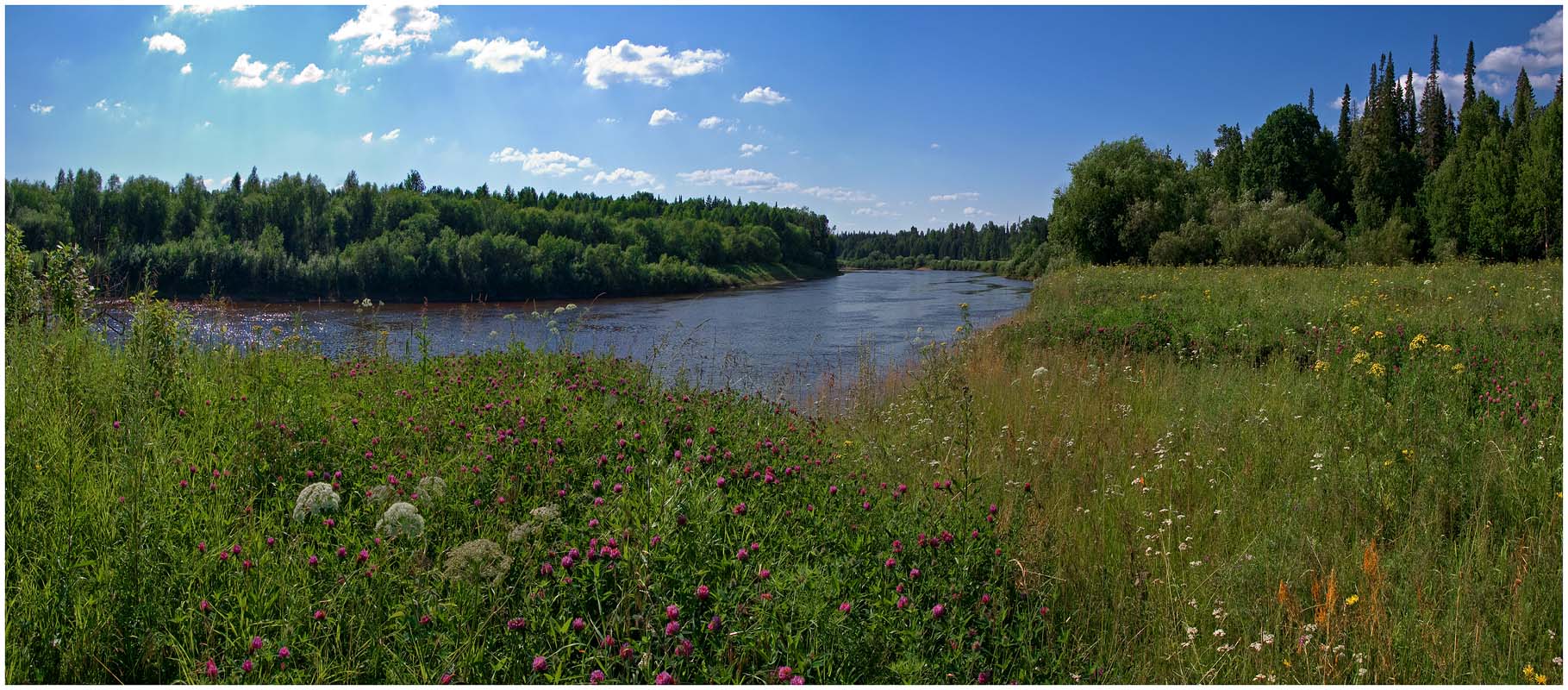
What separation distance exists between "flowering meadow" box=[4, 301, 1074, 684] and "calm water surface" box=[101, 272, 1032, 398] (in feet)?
8.47

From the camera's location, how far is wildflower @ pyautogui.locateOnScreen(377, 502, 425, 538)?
3076mm

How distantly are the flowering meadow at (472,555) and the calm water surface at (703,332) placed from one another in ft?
8.47

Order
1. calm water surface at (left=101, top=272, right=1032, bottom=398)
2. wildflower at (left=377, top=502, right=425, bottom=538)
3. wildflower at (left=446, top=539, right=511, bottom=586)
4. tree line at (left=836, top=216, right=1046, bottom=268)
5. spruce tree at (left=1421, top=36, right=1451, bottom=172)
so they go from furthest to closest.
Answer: tree line at (left=836, top=216, right=1046, bottom=268)
spruce tree at (left=1421, top=36, right=1451, bottom=172)
calm water surface at (left=101, top=272, right=1032, bottom=398)
wildflower at (left=377, top=502, right=425, bottom=538)
wildflower at (left=446, top=539, right=511, bottom=586)

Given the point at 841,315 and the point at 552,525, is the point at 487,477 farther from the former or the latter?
the point at 841,315

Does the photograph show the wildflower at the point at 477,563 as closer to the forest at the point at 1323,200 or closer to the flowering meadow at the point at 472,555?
the flowering meadow at the point at 472,555

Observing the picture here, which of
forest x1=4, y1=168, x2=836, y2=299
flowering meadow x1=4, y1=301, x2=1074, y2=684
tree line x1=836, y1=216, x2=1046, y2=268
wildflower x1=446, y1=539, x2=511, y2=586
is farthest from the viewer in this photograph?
tree line x1=836, y1=216, x2=1046, y2=268

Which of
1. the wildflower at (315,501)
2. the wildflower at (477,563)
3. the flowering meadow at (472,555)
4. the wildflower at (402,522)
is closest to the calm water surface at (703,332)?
the flowering meadow at (472,555)

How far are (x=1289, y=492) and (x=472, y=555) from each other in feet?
14.8

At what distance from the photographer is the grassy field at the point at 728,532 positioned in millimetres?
2654

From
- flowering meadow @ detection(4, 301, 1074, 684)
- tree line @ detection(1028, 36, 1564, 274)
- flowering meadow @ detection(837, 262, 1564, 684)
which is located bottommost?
flowering meadow @ detection(837, 262, 1564, 684)

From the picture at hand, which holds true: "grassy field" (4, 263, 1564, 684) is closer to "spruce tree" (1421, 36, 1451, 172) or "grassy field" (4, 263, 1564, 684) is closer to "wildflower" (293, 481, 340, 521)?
"wildflower" (293, 481, 340, 521)

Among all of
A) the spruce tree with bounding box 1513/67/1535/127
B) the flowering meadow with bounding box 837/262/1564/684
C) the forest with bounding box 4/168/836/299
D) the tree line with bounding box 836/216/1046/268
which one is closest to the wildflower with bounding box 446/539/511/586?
the flowering meadow with bounding box 837/262/1564/684

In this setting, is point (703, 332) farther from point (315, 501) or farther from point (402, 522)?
point (402, 522)

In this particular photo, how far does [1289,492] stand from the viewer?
4.75 meters
